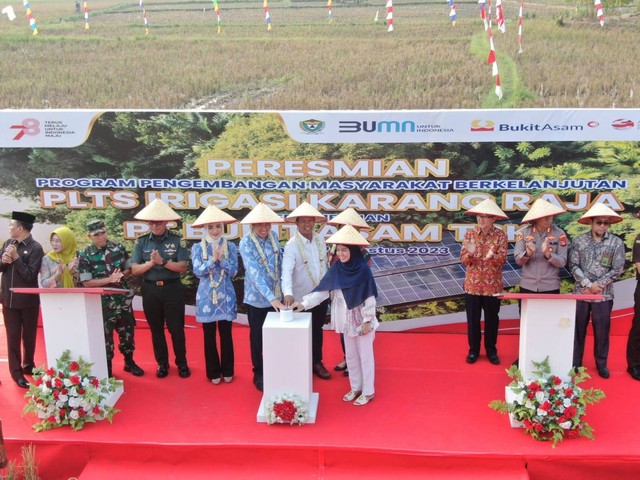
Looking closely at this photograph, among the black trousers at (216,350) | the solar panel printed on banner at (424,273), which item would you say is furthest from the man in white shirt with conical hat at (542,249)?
the black trousers at (216,350)

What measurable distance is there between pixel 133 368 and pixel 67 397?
88 centimetres

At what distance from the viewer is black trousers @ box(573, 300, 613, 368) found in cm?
492

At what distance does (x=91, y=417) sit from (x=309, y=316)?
1.56 m

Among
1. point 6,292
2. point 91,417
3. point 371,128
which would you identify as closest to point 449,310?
point 371,128

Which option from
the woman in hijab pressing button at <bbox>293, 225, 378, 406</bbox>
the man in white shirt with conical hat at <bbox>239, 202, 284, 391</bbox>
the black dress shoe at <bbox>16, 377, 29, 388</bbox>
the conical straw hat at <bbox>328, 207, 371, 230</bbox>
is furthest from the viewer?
the black dress shoe at <bbox>16, 377, 29, 388</bbox>

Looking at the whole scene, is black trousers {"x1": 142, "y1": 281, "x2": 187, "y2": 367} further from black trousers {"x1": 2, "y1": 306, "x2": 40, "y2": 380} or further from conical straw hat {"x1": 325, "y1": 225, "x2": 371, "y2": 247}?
conical straw hat {"x1": 325, "y1": 225, "x2": 371, "y2": 247}

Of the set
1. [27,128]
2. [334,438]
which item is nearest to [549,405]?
[334,438]

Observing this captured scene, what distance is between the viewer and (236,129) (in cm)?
563

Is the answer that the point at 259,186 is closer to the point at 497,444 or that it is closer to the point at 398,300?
the point at 398,300

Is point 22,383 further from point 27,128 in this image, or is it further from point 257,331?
point 27,128

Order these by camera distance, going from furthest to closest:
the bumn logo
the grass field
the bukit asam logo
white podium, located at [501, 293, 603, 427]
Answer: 1. the grass field
2. the bukit asam logo
3. the bumn logo
4. white podium, located at [501, 293, 603, 427]

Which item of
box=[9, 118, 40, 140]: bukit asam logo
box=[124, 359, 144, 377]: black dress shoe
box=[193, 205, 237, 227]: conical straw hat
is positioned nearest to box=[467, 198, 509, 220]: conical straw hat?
box=[193, 205, 237, 227]: conical straw hat

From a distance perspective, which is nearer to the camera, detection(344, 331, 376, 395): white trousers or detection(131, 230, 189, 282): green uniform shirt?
detection(344, 331, 376, 395): white trousers

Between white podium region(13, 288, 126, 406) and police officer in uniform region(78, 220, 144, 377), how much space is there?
29cm
